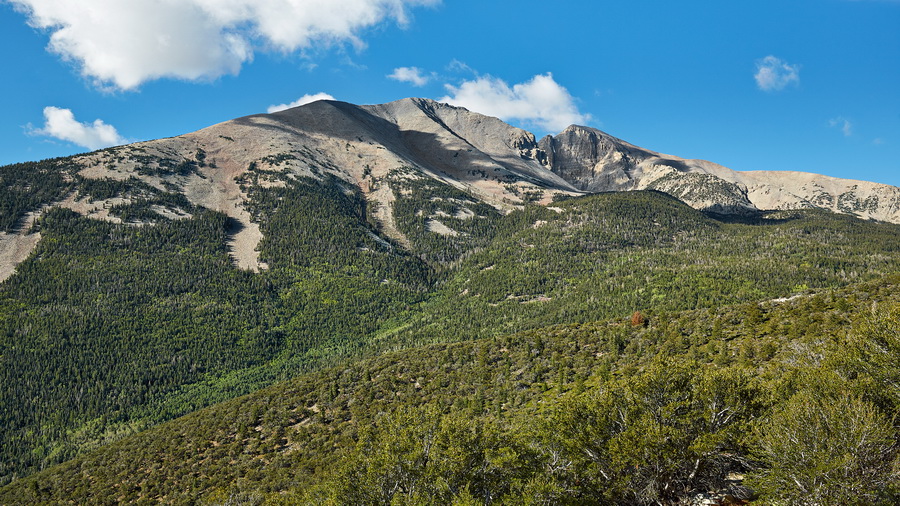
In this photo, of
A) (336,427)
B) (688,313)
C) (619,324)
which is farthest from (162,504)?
(688,313)

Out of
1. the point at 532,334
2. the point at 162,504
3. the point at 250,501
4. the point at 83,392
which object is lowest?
the point at 83,392

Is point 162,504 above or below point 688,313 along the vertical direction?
below

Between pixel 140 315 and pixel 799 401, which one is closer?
pixel 799 401

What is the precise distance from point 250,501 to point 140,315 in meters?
167

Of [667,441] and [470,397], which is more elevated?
[667,441]

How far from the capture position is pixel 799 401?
2562 centimetres

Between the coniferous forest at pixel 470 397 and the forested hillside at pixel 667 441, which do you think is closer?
the forested hillside at pixel 667 441

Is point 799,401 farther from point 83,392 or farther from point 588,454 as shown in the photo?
point 83,392

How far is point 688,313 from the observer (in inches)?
3305

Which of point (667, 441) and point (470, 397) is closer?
point (667, 441)

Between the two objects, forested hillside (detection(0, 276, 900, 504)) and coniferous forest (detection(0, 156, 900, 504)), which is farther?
coniferous forest (detection(0, 156, 900, 504))

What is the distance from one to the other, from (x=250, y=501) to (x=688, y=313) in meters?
76.9

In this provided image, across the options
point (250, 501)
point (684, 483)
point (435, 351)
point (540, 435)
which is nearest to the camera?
point (684, 483)

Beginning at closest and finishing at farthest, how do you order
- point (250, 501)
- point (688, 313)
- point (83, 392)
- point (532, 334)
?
1. point (250, 501)
2. point (688, 313)
3. point (532, 334)
4. point (83, 392)
